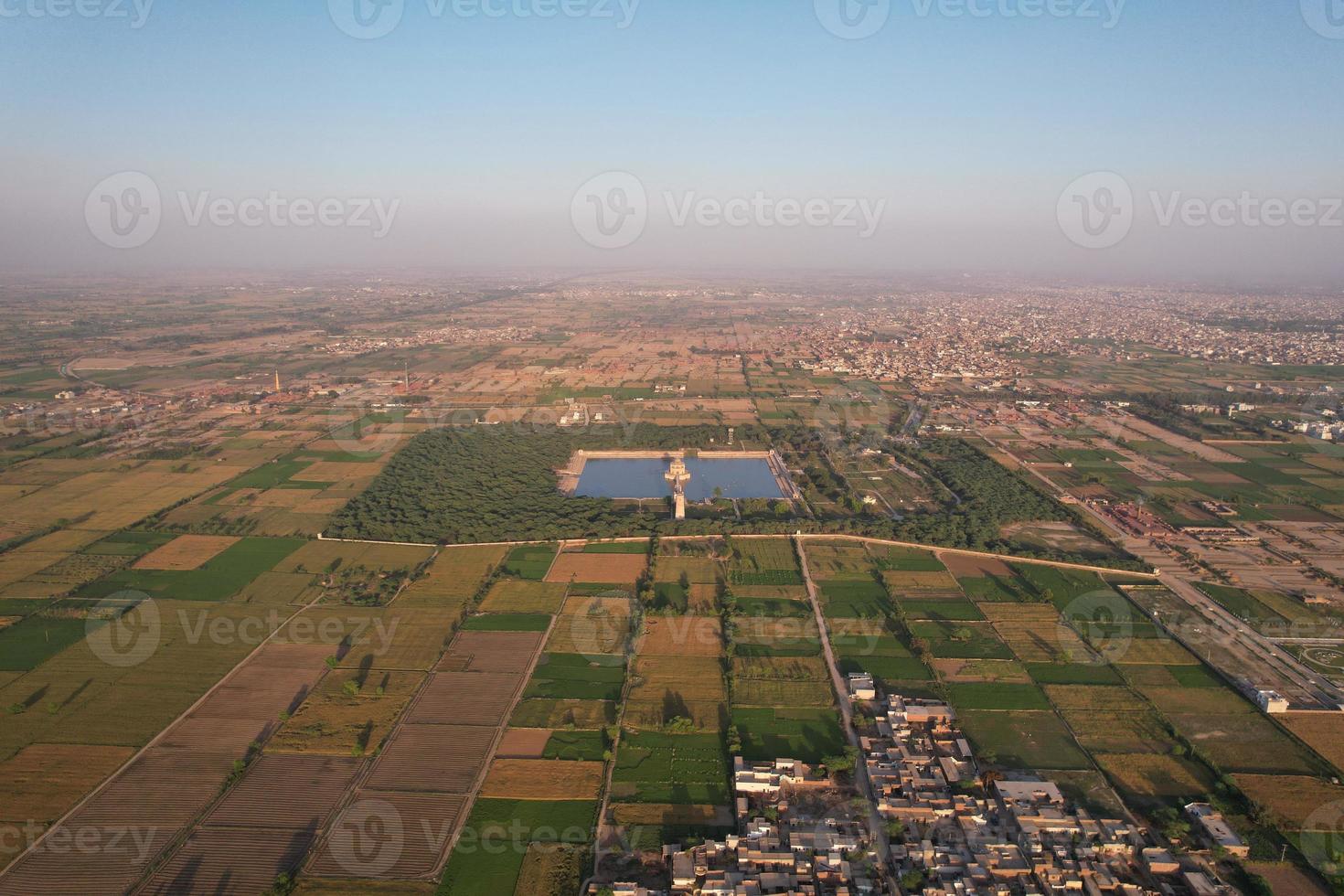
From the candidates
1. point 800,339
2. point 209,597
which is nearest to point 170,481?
point 209,597

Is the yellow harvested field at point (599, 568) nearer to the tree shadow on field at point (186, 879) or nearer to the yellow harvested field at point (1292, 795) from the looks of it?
the tree shadow on field at point (186, 879)

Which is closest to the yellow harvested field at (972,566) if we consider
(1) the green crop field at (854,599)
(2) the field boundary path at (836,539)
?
(2) the field boundary path at (836,539)

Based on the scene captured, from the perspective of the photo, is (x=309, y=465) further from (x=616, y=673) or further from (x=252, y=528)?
(x=616, y=673)

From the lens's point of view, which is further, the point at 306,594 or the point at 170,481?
the point at 170,481

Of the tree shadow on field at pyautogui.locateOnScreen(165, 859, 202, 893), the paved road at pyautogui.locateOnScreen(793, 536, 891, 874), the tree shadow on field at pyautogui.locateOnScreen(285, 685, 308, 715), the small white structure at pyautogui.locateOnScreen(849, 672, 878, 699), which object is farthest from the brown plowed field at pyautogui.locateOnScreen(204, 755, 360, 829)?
the small white structure at pyautogui.locateOnScreen(849, 672, 878, 699)

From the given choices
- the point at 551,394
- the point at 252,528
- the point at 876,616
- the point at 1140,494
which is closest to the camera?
the point at 876,616

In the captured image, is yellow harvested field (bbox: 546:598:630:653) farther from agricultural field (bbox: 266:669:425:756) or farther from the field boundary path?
the field boundary path
